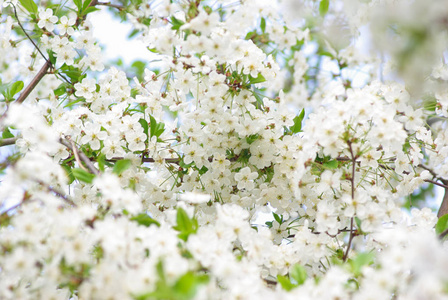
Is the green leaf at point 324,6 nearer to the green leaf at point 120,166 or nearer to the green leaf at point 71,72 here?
the green leaf at point 71,72

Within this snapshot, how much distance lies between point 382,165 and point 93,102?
5.86ft

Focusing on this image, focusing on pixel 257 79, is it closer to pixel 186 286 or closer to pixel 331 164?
pixel 331 164

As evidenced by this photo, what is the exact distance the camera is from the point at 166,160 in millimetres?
2883

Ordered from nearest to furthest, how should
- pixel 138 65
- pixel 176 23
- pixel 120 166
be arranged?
pixel 120 166, pixel 176 23, pixel 138 65

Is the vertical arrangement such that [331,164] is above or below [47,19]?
below

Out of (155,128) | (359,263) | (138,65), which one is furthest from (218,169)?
(138,65)

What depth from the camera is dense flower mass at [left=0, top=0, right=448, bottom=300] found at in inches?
62.1

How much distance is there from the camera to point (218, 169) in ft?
8.80

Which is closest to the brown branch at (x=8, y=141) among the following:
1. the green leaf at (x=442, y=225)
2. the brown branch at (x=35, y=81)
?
the brown branch at (x=35, y=81)

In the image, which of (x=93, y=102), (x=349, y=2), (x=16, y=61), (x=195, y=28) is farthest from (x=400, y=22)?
(x=16, y=61)

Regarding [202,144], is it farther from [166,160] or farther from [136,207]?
[136,207]

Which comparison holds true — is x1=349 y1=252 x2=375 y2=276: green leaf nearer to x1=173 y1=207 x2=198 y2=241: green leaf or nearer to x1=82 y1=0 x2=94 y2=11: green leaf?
x1=173 y1=207 x2=198 y2=241: green leaf

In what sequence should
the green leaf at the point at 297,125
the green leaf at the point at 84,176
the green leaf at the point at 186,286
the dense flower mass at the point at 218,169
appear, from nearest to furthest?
1. the green leaf at the point at 186,286
2. the dense flower mass at the point at 218,169
3. the green leaf at the point at 84,176
4. the green leaf at the point at 297,125

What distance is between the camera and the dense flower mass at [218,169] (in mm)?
1576
